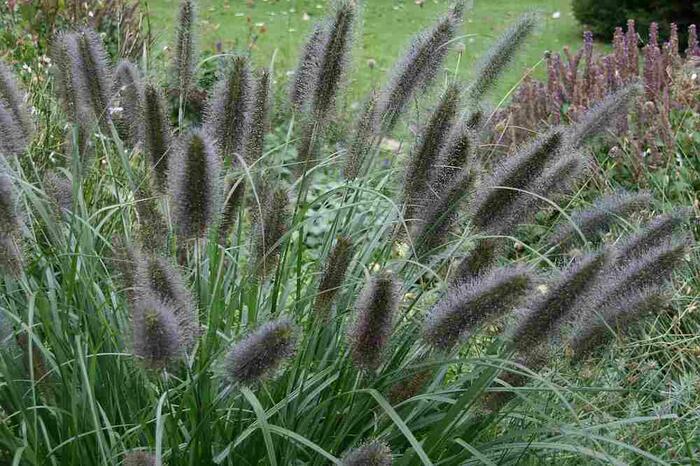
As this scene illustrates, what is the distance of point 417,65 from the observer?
2564 millimetres

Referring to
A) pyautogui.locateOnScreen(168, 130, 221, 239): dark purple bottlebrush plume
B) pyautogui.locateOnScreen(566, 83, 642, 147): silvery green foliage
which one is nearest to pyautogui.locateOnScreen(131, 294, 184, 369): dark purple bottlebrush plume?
pyautogui.locateOnScreen(168, 130, 221, 239): dark purple bottlebrush plume

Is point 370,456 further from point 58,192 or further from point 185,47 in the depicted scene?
point 185,47

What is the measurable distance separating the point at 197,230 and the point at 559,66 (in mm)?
4850

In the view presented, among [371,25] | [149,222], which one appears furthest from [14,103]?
[371,25]

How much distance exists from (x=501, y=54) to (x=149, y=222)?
3.61ft

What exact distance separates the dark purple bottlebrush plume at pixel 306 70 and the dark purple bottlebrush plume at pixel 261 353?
0.91 m

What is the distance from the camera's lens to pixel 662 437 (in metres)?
2.85

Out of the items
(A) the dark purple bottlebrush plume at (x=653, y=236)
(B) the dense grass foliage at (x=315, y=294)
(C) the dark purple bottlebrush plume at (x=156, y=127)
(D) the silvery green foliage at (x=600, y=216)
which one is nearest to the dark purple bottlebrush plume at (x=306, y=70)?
(B) the dense grass foliage at (x=315, y=294)

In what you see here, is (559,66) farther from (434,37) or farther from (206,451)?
(206,451)

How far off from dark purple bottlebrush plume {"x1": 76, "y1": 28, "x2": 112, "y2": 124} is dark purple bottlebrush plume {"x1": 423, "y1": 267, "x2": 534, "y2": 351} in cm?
115

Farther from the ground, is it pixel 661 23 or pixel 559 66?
pixel 559 66

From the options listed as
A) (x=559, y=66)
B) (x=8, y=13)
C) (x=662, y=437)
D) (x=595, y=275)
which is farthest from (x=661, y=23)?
(x=595, y=275)

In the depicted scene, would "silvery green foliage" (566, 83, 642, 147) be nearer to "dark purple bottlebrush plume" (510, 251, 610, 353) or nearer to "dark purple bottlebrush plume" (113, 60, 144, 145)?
"dark purple bottlebrush plume" (510, 251, 610, 353)

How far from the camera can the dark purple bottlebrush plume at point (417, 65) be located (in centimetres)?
257
